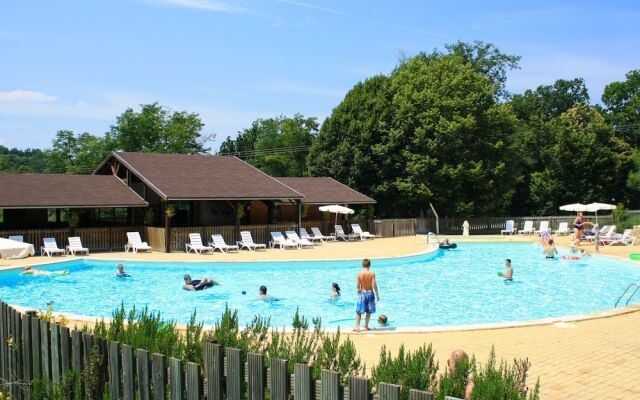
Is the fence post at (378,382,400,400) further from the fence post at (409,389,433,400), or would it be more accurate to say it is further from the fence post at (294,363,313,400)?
the fence post at (294,363,313,400)

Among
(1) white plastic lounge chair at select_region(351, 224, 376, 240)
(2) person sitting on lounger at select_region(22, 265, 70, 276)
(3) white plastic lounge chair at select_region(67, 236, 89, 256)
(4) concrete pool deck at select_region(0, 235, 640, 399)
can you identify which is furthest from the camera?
(1) white plastic lounge chair at select_region(351, 224, 376, 240)

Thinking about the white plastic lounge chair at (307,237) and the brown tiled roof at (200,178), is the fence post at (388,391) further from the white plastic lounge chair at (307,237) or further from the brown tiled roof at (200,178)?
the white plastic lounge chair at (307,237)

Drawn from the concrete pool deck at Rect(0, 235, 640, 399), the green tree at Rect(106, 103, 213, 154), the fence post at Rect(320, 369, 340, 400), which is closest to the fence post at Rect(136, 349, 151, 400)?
the fence post at Rect(320, 369, 340, 400)

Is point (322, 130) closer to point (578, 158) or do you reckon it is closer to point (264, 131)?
point (578, 158)

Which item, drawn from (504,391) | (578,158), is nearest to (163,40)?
(504,391)

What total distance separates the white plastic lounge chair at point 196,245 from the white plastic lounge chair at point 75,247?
4118 millimetres

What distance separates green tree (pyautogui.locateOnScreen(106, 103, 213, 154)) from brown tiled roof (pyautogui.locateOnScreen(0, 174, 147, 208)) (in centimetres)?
3390

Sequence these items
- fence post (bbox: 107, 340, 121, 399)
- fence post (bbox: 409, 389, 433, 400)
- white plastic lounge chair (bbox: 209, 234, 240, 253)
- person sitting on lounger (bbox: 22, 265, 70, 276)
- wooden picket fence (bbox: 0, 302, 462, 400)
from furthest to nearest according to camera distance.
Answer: white plastic lounge chair (bbox: 209, 234, 240, 253), person sitting on lounger (bbox: 22, 265, 70, 276), fence post (bbox: 107, 340, 121, 399), wooden picket fence (bbox: 0, 302, 462, 400), fence post (bbox: 409, 389, 433, 400)

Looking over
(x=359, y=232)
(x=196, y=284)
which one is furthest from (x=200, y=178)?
(x=196, y=284)

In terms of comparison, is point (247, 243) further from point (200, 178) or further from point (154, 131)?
point (154, 131)

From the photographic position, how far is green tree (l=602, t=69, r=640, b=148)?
58.8 m

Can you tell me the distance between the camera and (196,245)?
25938 millimetres

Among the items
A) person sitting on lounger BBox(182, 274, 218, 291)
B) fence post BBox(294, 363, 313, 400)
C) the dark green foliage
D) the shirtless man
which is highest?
fence post BBox(294, 363, 313, 400)

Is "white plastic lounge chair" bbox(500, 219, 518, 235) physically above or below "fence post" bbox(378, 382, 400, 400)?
below
